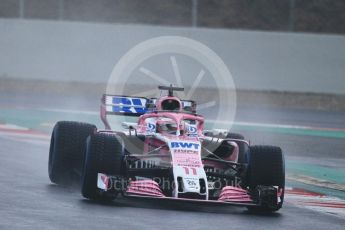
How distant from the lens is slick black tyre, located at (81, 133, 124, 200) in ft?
37.7

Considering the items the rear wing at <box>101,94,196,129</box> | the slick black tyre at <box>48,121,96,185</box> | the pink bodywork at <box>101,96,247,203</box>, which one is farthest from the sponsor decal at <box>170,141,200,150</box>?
the rear wing at <box>101,94,196,129</box>

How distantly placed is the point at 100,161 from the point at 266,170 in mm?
1749

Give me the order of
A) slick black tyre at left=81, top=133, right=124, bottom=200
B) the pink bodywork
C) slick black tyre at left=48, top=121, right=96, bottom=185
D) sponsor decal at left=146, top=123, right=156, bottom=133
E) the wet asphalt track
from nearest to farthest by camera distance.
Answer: the wet asphalt track, the pink bodywork, slick black tyre at left=81, top=133, right=124, bottom=200, sponsor decal at left=146, top=123, right=156, bottom=133, slick black tyre at left=48, top=121, right=96, bottom=185

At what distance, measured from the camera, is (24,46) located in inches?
1141

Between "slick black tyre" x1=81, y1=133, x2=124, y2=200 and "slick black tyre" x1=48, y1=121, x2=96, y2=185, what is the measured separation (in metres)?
1.42

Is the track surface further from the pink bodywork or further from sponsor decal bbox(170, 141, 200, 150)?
sponsor decal bbox(170, 141, 200, 150)

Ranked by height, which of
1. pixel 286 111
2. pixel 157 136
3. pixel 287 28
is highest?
pixel 287 28

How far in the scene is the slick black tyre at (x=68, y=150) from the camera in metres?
13.0

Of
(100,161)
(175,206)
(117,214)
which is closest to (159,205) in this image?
(175,206)

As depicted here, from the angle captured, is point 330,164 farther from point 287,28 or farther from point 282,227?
point 287,28

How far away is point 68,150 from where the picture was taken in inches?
514

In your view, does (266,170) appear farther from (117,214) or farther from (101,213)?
(101,213)

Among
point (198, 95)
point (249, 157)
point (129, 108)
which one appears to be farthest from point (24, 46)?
point (249, 157)

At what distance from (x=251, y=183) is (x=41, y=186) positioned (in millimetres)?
2633
